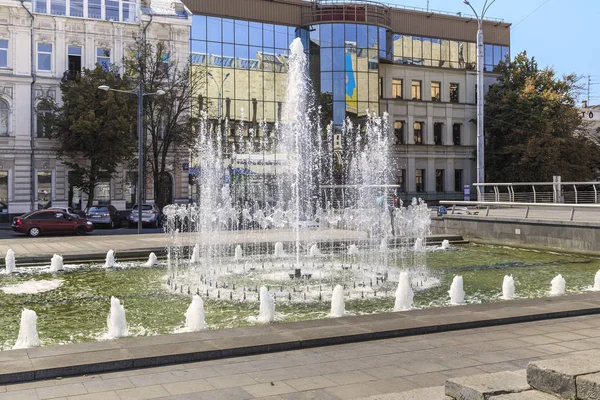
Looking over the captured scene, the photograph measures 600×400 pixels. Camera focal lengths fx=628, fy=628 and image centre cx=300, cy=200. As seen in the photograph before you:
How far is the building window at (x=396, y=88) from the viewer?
54.3 m

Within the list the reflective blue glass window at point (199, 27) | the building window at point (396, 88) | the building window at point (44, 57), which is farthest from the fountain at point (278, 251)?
the building window at point (396, 88)

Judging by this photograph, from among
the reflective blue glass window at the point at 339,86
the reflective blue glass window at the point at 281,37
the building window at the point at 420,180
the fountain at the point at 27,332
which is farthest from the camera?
the building window at the point at 420,180

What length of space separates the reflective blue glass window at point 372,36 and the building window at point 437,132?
Answer: 10.2 m

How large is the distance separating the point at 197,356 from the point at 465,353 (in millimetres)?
3142

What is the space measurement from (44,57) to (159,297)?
34.5m

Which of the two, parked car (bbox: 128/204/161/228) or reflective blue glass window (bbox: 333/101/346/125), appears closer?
parked car (bbox: 128/204/161/228)

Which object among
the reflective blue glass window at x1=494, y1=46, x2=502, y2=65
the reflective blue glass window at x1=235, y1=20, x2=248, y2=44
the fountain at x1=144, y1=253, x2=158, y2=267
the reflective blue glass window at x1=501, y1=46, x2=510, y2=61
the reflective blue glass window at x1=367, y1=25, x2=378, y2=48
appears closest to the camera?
the fountain at x1=144, y1=253, x2=158, y2=267

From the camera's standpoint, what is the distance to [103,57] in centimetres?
4359

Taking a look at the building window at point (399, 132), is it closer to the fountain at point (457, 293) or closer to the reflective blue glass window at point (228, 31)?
the reflective blue glass window at point (228, 31)

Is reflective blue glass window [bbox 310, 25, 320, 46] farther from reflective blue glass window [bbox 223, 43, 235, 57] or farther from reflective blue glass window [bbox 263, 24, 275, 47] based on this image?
reflective blue glass window [bbox 223, 43, 235, 57]

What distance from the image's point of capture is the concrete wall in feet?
68.9

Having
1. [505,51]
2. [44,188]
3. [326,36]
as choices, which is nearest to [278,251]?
[44,188]

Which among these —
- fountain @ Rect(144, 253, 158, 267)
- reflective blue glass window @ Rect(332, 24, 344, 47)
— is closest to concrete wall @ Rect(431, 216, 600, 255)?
fountain @ Rect(144, 253, 158, 267)

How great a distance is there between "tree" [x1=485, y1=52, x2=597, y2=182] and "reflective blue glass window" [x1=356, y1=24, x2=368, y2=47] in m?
12.5
